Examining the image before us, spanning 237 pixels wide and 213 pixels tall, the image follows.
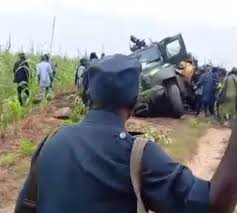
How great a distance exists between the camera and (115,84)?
2.48 meters

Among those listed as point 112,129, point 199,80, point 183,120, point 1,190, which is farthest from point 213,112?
point 112,129

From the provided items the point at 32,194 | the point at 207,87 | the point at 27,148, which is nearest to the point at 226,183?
the point at 32,194

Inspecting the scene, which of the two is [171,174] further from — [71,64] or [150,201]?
[71,64]

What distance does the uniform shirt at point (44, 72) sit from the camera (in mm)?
15869

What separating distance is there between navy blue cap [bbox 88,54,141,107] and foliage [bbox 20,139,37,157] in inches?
294

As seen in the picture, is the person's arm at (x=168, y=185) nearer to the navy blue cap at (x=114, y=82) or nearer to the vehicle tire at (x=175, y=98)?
the navy blue cap at (x=114, y=82)

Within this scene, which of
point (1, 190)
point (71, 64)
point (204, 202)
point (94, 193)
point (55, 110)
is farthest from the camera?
point (71, 64)

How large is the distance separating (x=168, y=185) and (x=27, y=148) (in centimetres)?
792

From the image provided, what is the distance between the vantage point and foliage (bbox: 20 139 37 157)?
10.0 meters

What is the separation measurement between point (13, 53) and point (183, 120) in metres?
4.66

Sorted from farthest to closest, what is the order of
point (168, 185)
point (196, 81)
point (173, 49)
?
point (196, 81), point (173, 49), point (168, 185)

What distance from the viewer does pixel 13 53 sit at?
18703 mm

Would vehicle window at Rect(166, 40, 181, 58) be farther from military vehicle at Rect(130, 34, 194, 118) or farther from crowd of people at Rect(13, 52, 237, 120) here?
crowd of people at Rect(13, 52, 237, 120)

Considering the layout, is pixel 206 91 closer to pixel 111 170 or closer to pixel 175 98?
pixel 175 98
